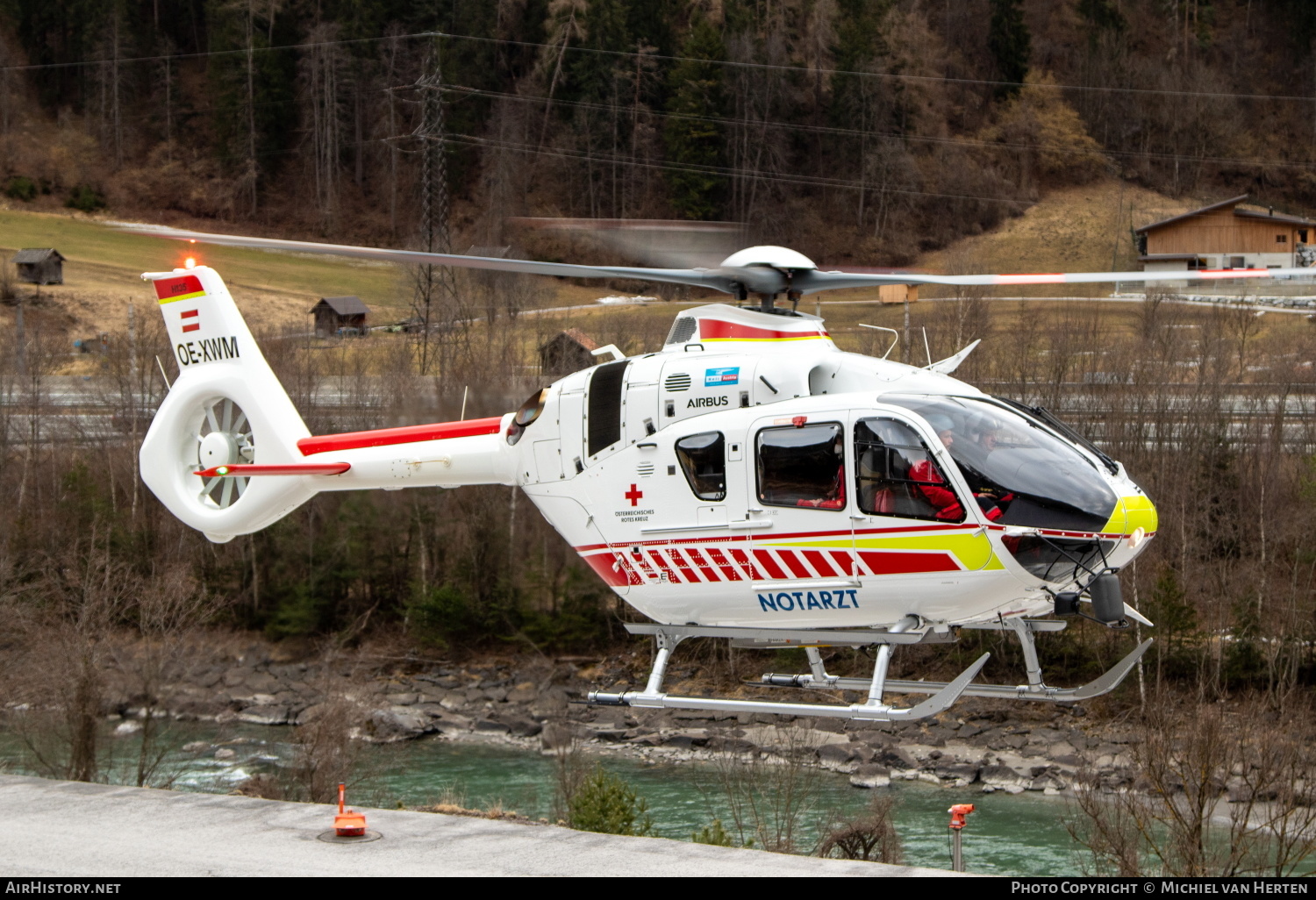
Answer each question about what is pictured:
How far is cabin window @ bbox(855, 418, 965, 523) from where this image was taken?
32.6 ft

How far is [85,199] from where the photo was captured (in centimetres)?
6531

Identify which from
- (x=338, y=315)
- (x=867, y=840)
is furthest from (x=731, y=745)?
(x=338, y=315)

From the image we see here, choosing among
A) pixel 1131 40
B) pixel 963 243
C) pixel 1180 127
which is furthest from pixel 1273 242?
pixel 1131 40

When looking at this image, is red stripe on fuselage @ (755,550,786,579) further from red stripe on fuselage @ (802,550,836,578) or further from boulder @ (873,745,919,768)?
boulder @ (873,745,919,768)

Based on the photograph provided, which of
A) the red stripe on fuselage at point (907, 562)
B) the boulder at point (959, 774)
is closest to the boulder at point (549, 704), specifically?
the boulder at point (959, 774)

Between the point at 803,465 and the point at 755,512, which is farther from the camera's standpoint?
the point at 755,512

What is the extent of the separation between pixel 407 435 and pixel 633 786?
1565 cm

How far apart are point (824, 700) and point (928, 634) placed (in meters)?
20.0

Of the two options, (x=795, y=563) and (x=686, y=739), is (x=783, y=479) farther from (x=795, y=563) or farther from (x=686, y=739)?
(x=686, y=739)

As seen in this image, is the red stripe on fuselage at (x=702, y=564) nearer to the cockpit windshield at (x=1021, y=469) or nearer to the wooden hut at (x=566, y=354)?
the cockpit windshield at (x=1021, y=469)

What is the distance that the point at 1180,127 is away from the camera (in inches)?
2687

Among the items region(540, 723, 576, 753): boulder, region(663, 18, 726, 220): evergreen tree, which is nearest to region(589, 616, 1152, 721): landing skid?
region(663, 18, 726, 220): evergreen tree

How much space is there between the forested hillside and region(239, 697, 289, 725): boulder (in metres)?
23.1

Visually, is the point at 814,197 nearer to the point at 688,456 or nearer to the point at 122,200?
the point at 122,200
